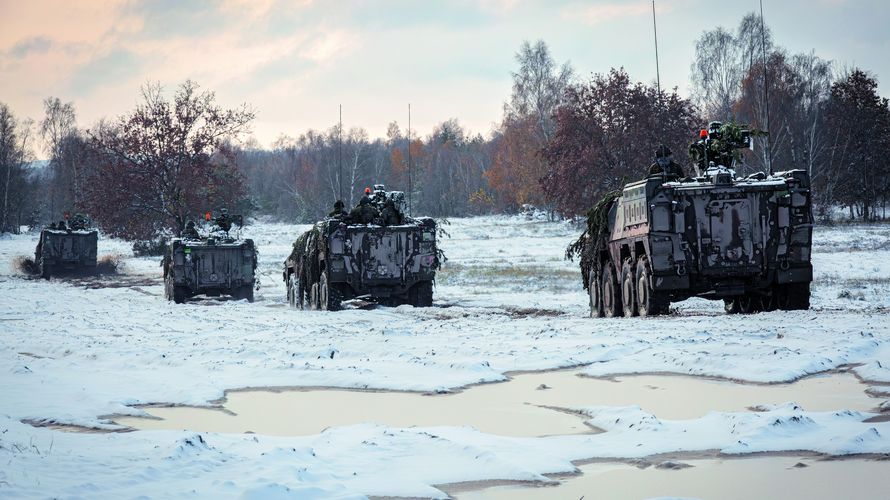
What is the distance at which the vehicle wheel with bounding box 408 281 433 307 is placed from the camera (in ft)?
70.4

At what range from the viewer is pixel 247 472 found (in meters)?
5.90

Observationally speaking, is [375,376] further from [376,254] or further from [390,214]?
[390,214]

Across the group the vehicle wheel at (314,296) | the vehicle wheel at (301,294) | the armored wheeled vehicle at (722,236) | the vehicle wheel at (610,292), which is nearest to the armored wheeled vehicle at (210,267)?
the vehicle wheel at (301,294)

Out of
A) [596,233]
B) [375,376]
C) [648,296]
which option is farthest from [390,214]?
[375,376]

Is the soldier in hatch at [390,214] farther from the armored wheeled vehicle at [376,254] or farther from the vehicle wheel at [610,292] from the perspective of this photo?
the vehicle wheel at [610,292]

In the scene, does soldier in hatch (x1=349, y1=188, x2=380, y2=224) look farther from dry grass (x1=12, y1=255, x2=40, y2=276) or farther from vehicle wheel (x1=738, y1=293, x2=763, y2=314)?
dry grass (x1=12, y1=255, x2=40, y2=276)

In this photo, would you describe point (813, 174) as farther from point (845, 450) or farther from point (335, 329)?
point (845, 450)

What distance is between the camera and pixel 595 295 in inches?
707

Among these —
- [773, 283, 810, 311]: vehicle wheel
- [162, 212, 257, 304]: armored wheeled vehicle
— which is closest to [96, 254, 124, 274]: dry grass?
[162, 212, 257, 304]: armored wheeled vehicle

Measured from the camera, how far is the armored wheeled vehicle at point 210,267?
84.3ft

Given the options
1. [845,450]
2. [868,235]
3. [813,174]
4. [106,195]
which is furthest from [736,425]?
[813,174]

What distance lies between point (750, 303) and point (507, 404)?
29.7ft

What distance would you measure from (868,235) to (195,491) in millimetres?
37373

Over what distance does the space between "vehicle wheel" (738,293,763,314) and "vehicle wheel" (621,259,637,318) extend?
1661 millimetres
